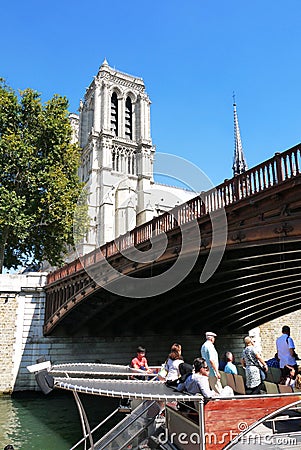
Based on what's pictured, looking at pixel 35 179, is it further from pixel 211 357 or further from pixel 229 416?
pixel 229 416

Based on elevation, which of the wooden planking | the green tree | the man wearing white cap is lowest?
the wooden planking

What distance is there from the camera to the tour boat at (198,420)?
17.5ft

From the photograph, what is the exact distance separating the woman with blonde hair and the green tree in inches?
692

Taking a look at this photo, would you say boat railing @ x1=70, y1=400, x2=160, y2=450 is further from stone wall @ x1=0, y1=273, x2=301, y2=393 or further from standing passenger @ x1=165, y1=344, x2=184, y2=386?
stone wall @ x1=0, y1=273, x2=301, y2=393

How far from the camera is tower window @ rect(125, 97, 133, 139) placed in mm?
65262

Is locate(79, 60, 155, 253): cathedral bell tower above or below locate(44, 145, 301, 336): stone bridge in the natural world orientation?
above

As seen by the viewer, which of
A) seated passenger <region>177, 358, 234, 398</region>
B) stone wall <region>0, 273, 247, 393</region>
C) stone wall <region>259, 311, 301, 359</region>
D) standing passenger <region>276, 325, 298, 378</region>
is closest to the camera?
seated passenger <region>177, 358, 234, 398</region>

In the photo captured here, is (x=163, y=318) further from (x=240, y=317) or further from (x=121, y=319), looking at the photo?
(x=240, y=317)

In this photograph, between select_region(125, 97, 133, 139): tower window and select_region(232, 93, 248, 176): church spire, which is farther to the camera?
select_region(232, 93, 248, 176): church spire

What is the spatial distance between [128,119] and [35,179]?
44330 mm

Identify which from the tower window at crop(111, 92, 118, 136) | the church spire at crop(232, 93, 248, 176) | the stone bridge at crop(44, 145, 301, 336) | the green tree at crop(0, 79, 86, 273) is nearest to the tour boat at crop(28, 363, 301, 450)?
the stone bridge at crop(44, 145, 301, 336)

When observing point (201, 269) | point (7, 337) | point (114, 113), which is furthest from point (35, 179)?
point (114, 113)

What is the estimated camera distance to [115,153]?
203 ft

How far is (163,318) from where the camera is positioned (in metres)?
24.1
